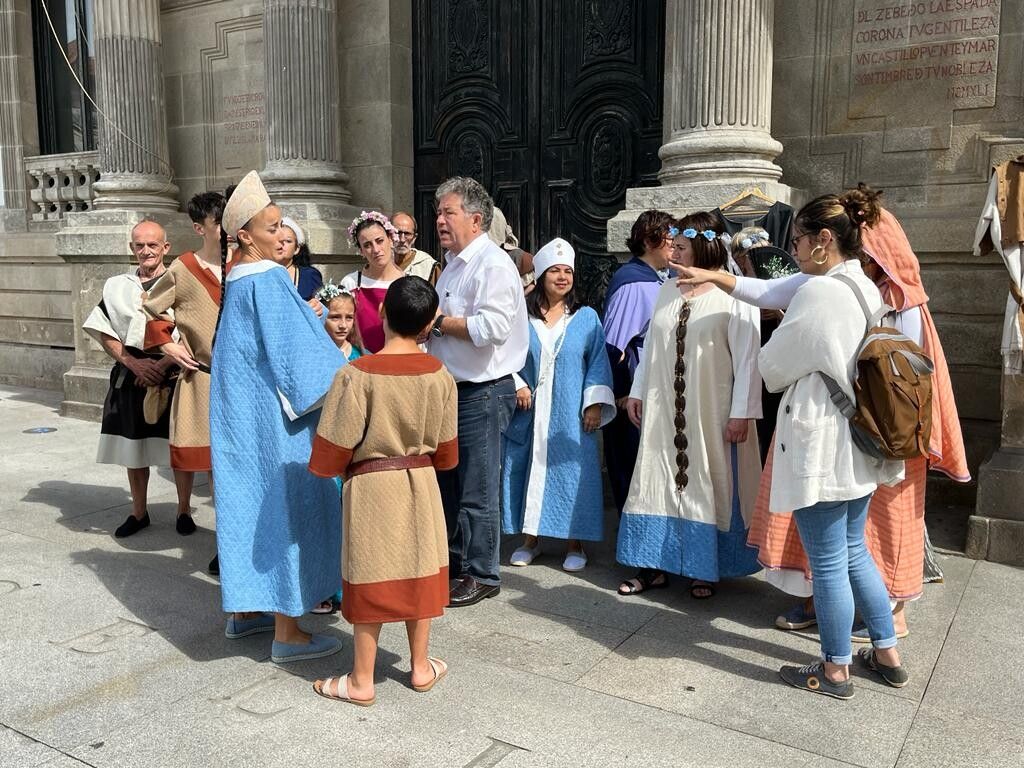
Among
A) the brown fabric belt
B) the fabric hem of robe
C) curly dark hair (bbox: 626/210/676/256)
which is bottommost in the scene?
the fabric hem of robe

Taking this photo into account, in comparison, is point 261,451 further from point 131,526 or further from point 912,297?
point 912,297

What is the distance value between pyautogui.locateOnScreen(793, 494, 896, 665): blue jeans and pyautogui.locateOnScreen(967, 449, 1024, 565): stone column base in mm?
1786

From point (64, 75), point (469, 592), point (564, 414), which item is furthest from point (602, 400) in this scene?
point (64, 75)

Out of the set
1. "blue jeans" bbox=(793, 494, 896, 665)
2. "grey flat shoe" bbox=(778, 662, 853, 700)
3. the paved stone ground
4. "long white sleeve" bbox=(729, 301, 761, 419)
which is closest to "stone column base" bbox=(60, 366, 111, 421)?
the paved stone ground

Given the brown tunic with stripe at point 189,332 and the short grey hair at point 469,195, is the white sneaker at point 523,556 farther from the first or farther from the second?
the short grey hair at point 469,195

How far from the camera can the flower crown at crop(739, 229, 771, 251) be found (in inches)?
185

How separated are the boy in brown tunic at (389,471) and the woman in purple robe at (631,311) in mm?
1853

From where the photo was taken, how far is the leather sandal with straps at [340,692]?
3.35 m

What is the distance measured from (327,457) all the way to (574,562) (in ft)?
6.93

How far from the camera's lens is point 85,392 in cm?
936

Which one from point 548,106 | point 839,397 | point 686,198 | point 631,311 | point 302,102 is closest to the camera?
point 839,397

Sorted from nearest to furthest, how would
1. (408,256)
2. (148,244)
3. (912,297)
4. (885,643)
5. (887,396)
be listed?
1. (887,396)
2. (885,643)
3. (912,297)
4. (148,244)
5. (408,256)

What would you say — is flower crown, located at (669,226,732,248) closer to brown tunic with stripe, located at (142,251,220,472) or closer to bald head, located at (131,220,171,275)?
brown tunic with stripe, located at (142,251,220,472)

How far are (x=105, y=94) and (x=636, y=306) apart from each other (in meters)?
6.87
